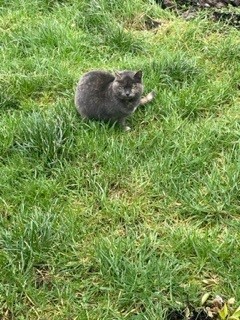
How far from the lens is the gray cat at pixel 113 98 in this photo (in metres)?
4.74

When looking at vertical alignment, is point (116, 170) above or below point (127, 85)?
below

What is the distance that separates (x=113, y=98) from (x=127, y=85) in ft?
0.52

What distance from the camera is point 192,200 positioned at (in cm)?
409

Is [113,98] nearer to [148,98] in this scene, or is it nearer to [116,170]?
[148,98]

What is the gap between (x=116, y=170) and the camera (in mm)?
4328

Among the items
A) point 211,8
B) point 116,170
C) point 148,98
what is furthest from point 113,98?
point 211,8

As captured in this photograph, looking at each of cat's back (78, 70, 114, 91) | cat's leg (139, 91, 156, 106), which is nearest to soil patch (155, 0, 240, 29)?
cat's leg (139, 91, 156, 106)

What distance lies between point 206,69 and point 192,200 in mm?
1727

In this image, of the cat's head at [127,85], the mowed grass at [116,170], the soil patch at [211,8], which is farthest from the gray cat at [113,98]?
the soil patch at [211,8]

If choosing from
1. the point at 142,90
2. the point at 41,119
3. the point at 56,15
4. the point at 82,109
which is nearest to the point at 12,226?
the point at 41,119

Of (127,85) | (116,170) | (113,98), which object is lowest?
(116,170)

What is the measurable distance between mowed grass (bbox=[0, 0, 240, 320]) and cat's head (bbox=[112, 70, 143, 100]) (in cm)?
24

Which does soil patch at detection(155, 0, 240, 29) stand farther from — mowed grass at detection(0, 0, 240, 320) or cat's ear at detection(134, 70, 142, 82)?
cat's ear at detection(134, 70, 142, 82)

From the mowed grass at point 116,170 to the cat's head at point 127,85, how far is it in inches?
9.5
